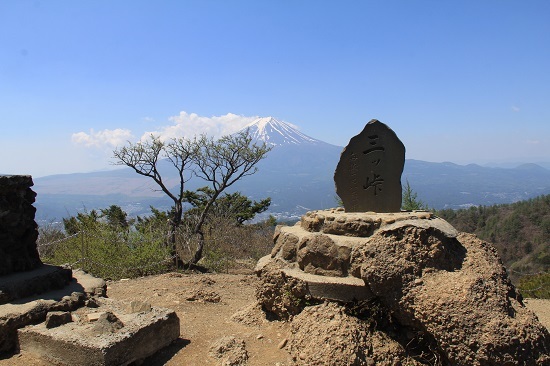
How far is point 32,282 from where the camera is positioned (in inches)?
197

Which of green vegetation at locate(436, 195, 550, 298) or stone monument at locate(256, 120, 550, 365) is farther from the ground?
stone monument at locate(256, 120, 550, 365)

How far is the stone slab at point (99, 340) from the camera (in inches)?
153

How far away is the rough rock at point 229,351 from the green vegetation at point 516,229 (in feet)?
49.0

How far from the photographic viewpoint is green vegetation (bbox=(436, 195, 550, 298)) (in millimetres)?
19406

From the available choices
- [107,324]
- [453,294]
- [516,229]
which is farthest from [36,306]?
[516,229]

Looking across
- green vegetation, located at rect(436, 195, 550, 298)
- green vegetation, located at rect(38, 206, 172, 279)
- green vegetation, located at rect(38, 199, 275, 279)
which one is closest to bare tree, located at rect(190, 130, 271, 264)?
green vegetation, located at rect(38, 199, 275, 279)

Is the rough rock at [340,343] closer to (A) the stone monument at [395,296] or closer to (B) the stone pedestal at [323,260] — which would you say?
(A) the stone monument at [395,296]

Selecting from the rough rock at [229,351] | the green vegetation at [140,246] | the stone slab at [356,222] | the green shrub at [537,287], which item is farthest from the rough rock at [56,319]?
the green shrub at [537,287]

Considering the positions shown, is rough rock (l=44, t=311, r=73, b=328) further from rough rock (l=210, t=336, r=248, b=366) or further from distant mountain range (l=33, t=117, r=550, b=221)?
distant mountain range (l=33, t=117, r=550, b=221)

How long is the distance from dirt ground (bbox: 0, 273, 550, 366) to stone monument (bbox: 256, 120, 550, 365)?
30 centimetres

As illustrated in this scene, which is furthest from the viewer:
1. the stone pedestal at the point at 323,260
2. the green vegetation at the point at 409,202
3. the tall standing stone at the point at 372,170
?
the green vegetation at the point at 409,202

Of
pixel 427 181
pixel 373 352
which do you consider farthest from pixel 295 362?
pixel 427 181

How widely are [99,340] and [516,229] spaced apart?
24807mm

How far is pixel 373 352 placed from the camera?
161 inches
